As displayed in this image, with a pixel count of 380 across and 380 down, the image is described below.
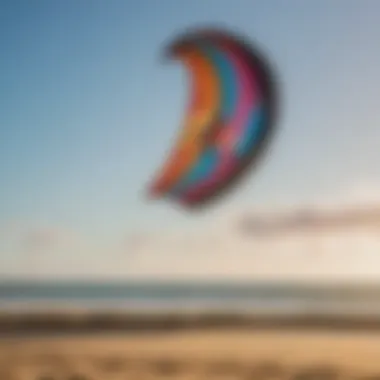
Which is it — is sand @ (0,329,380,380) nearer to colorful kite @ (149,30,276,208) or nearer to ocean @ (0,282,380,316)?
ocean @ (0,282,380,316)

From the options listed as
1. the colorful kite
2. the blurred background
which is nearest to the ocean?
the blurred background

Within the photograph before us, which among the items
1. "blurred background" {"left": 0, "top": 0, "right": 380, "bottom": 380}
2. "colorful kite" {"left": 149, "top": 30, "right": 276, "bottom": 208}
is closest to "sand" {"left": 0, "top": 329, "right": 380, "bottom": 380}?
"blurred background" {"left": 0, "top": 0, "right": 380, "bottom": 380}

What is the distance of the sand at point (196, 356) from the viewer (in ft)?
4.97

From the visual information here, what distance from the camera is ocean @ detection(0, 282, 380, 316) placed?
60.9 inches

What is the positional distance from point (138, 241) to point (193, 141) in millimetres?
231

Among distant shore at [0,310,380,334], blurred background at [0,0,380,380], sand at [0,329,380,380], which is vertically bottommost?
sand at [0,329,380,380]

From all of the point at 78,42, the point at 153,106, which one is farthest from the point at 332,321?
the point at 78,42

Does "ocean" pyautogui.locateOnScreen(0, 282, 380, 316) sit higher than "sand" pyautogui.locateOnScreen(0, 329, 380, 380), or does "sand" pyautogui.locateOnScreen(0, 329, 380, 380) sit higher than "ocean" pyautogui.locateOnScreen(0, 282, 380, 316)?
"ocean" pyautogui.locateOnScreen(0, 282, 380, 316)

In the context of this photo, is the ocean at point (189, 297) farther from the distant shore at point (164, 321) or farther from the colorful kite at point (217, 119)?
the colorful kite at point (217, 119)

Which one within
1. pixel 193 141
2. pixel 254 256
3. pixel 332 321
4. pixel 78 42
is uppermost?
pixel 78 42

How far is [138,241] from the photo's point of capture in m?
1.62

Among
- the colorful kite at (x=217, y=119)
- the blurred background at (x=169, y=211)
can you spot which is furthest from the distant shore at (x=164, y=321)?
the colorful kite at (x=217, y=119)

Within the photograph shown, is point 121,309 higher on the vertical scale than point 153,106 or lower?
lower

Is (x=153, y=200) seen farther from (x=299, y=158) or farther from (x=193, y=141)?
(x=299, y=158)
